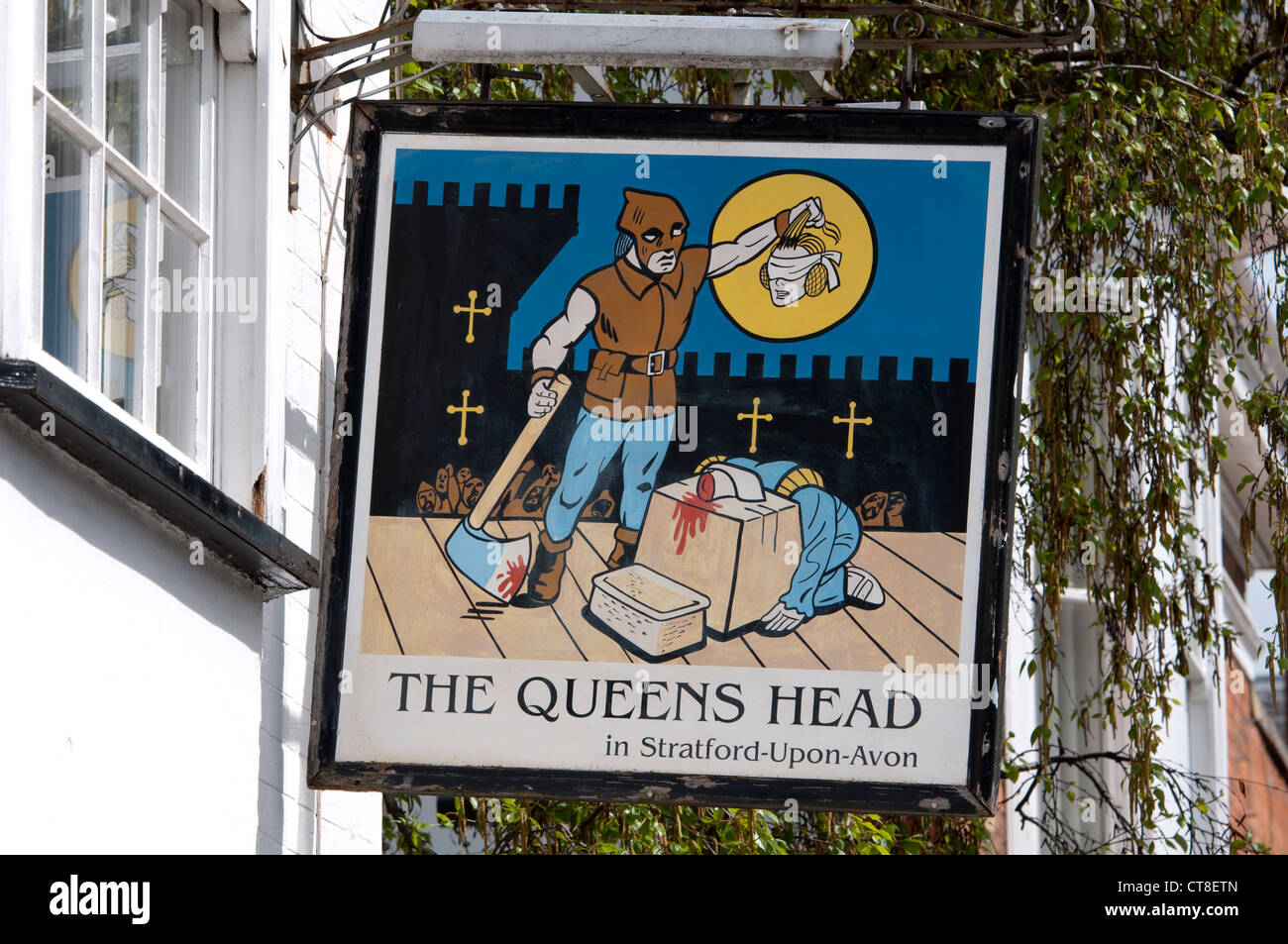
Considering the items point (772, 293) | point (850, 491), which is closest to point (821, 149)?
point (772, 293)

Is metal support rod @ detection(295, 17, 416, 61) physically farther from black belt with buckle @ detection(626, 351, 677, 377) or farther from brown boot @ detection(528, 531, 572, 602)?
brown boot @ detection(528, 531, 572, 602)

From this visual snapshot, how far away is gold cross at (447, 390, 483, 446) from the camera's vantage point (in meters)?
4.21

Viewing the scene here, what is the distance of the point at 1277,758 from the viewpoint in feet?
57.0

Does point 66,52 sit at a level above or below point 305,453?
above

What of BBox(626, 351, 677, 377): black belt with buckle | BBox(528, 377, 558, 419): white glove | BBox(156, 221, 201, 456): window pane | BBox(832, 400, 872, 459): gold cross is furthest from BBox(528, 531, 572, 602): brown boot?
BBox(156, 221, 201, 456): window pane

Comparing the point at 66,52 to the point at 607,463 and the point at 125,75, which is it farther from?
the point at 607,463

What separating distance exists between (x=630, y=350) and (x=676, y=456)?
294 mm

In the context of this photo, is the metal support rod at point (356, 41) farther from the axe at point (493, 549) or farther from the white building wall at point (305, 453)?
the axe at point (493, 549)

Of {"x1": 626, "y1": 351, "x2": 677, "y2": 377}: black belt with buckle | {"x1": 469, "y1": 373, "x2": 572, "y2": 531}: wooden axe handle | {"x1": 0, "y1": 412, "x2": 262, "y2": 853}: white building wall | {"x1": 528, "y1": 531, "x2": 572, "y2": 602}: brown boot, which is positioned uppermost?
{"x1": 626, "y1": 351, "x2": 677, "y2": 377}: black belt with buckle

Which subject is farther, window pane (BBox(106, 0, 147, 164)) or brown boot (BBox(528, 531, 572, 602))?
brown boot (BBox(528, 531, 572, 602))

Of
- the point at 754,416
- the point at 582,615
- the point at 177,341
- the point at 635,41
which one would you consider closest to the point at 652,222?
the point at 635,41

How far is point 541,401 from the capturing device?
4.22m

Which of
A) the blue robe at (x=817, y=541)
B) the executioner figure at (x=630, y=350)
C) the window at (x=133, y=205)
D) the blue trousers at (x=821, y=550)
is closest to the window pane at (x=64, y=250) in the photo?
the window at (x=133, y=205)

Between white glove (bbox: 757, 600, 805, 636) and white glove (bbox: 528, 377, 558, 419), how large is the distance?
74 cm
